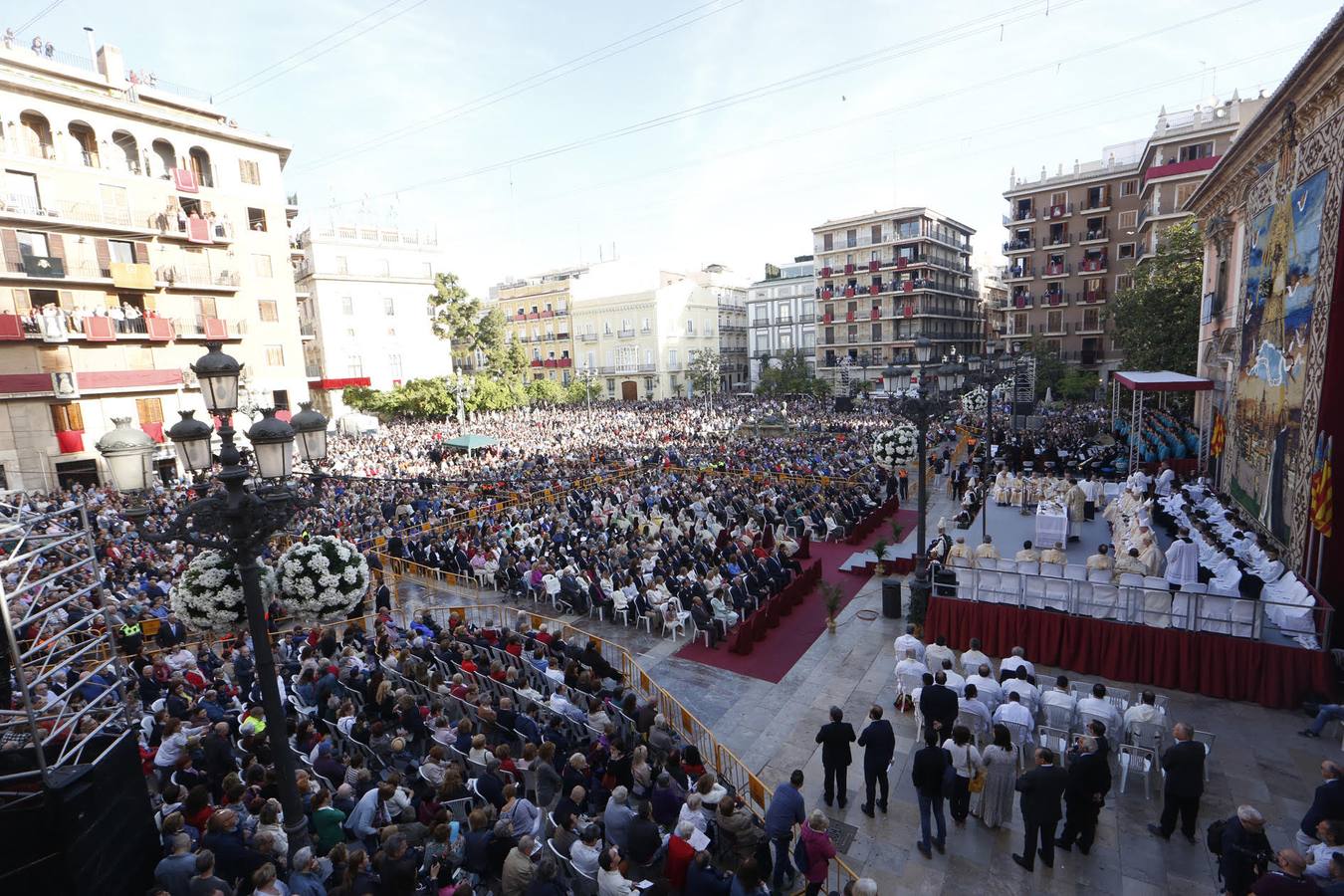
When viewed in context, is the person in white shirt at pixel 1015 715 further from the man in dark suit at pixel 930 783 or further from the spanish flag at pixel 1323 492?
the spanish flag at pixel 1323 492

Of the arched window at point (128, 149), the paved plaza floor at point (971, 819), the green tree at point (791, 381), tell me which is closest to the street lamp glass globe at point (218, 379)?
the paved plaza floor at point (971, 819)

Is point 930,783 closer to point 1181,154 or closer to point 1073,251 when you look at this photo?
point 1181,154

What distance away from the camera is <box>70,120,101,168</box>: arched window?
2948 centimetres

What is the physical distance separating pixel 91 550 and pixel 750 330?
74057 mm

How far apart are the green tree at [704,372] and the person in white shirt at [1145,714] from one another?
58.8 m

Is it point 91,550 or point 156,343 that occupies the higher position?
point 156,343

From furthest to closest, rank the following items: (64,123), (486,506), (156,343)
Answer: (156,343) → (64,123) → (486,506)

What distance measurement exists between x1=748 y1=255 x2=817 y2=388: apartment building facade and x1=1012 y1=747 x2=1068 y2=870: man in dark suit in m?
62.7

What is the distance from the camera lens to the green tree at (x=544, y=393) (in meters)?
56.9

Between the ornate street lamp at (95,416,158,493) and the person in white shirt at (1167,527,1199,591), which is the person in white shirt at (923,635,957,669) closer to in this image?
the person in white shirt at (1167,527,1199,591)

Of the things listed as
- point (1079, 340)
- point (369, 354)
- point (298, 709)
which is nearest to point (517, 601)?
point (298, 709)

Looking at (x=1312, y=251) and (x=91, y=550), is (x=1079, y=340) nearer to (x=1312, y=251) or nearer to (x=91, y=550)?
(x=1312, y=251)

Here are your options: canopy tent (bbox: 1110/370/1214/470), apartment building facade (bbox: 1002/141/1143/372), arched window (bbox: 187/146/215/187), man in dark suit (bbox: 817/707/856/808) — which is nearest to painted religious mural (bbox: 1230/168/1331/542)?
canopy tent (bbox: 1110/370/1214/470)

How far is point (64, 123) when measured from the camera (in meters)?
28.7
